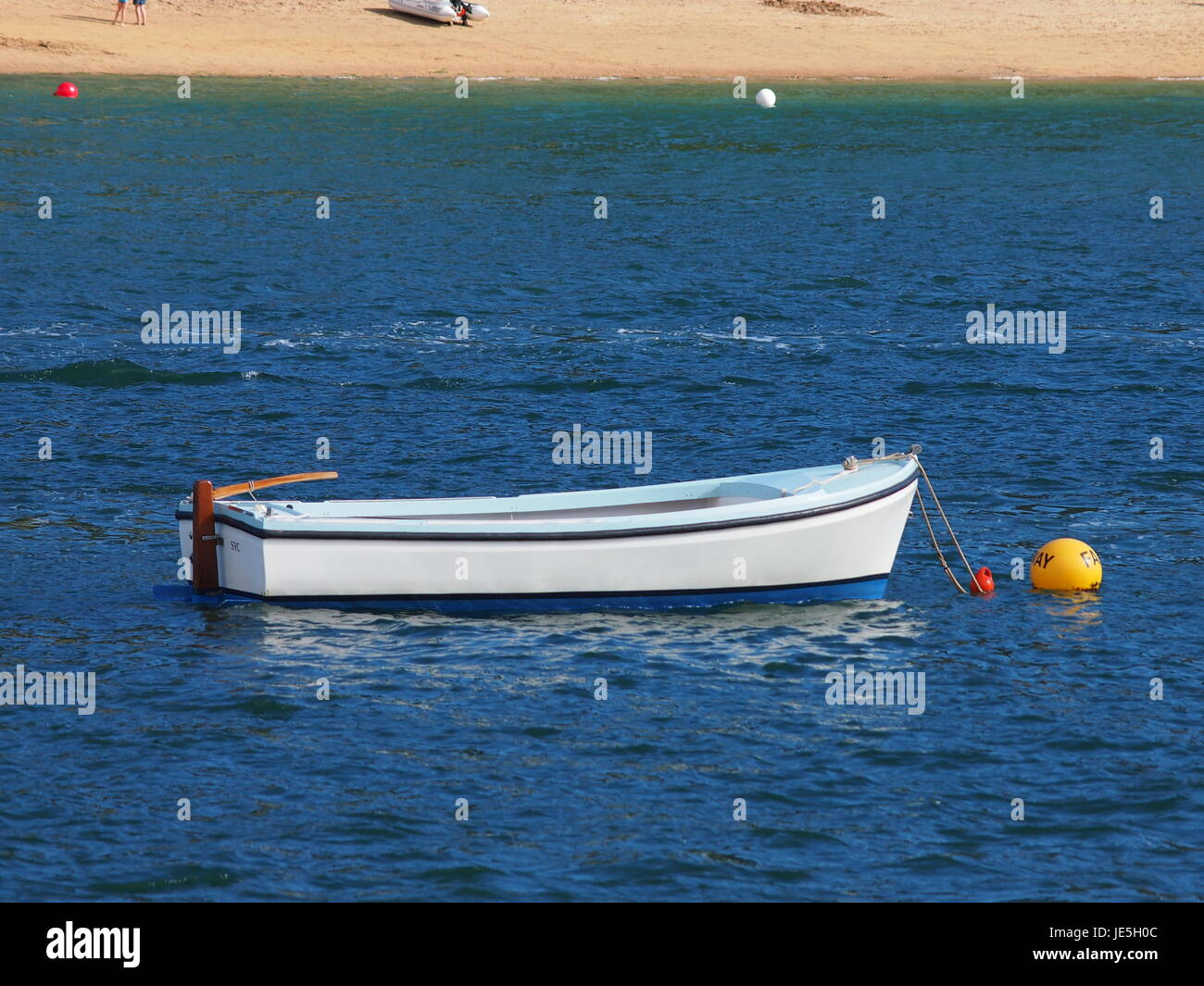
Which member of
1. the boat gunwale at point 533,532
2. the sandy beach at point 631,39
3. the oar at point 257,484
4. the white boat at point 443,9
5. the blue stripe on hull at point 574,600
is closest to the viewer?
the boat gunwale at point 533,532

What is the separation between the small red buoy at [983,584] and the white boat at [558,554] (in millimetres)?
1206

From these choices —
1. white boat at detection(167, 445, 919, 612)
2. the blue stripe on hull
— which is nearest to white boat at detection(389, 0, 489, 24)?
white boat at detection(167, 445, 919, 612)

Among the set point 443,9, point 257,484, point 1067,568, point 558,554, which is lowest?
point 1067,568

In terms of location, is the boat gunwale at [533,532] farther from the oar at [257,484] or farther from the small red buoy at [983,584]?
the small red buoy at [983,584]

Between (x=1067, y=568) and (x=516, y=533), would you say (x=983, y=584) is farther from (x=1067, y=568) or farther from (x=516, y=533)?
(x=516, y=533)

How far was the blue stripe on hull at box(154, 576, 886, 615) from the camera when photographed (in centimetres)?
1911

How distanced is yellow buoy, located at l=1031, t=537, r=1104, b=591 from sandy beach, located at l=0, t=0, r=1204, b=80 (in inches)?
Answer: 2191

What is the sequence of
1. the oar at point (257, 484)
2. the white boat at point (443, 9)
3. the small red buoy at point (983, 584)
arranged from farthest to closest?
1. the white boat at point (443, 9)
2. the small red buoy at point (983, 584)
3. the oar at point (257, 484)

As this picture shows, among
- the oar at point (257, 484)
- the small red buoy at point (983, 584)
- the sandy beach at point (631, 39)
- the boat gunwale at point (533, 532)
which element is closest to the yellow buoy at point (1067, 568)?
the small red buoy at point (983, 584)

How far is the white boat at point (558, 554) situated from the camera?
61.7 ft

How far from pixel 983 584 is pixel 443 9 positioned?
197ft

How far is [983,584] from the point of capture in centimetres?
2000

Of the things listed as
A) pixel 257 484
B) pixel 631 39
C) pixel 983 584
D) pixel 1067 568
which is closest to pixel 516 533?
pixel 257 484

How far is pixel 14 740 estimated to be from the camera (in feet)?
53.1
